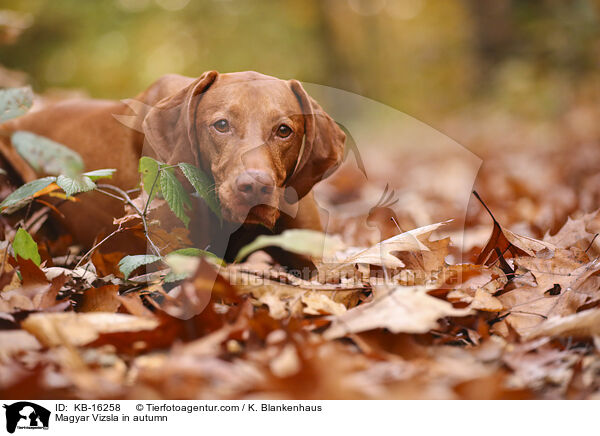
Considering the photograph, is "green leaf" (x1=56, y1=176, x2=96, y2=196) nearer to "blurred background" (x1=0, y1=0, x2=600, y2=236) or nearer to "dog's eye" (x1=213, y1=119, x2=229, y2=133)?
"dog's eye" (x1=213, y1=119, x2=229, y2=133)

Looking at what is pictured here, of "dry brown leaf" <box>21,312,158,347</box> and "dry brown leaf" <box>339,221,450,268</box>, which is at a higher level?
"dry brown leaf" <box>339,221,450,268</box>

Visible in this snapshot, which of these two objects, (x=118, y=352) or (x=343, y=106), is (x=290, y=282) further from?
(x=343, y=106)

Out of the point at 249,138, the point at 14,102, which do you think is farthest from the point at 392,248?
the point at 14,102

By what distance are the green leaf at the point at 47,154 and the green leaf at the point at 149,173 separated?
31 centimetres

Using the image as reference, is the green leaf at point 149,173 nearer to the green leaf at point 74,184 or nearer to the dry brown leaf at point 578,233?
the green leaf at point 74,184

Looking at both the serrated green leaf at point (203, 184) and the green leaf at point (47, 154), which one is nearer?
the green leaf at point (47, 154)

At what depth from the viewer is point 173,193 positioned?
1.66 metres

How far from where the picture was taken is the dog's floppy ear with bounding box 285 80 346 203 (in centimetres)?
192

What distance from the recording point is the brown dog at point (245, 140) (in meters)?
1.73

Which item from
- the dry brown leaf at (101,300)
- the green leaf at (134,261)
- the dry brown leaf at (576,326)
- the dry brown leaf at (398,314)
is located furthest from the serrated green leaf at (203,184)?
the dry brown leaf at (576,326)

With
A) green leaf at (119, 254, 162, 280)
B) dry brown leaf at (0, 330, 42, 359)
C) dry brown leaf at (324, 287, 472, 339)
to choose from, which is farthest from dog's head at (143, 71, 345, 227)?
dry brown leaf at (0, 330, 42, 359)

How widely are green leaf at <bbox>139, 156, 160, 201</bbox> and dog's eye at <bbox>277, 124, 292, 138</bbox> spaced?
41 centimetres

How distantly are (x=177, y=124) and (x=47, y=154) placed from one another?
0.61 meters
